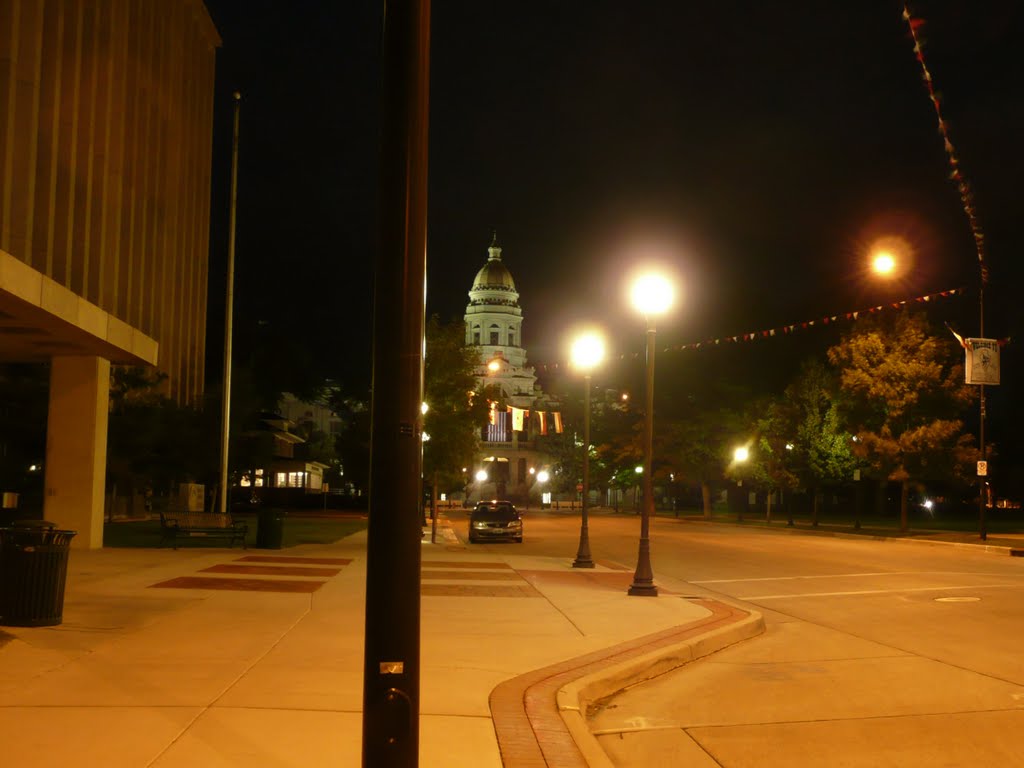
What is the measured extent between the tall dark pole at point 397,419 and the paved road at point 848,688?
3190 mm

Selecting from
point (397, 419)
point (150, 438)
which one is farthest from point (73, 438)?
point (397, 419)

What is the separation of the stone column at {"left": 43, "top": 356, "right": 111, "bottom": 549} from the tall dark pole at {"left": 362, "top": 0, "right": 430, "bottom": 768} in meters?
19.9

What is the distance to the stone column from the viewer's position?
23.3 m

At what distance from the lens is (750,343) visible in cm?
6931

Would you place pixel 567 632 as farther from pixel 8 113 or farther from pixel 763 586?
pixel 8 113

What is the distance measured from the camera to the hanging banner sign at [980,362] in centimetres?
3428

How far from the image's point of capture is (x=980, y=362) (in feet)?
113

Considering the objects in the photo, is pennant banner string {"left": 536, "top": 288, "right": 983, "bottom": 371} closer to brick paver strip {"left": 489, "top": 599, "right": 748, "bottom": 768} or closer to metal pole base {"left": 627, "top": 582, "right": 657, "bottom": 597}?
metal pole base {"left": 627, "top": 582, "right": 657, "bottom": 597}

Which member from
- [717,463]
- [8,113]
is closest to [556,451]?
[717,463]

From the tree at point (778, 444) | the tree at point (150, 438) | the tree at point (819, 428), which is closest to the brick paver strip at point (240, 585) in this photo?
the tree at point (150, 438)

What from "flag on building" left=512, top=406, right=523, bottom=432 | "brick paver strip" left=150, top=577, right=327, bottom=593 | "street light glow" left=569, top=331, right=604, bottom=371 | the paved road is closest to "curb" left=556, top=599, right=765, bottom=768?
the paved road

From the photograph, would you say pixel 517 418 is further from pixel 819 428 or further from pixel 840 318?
pixel 840 318

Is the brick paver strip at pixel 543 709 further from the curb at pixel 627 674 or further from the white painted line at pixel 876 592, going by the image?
the white painted line at pixel 876 592

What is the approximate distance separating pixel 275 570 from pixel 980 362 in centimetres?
2423
